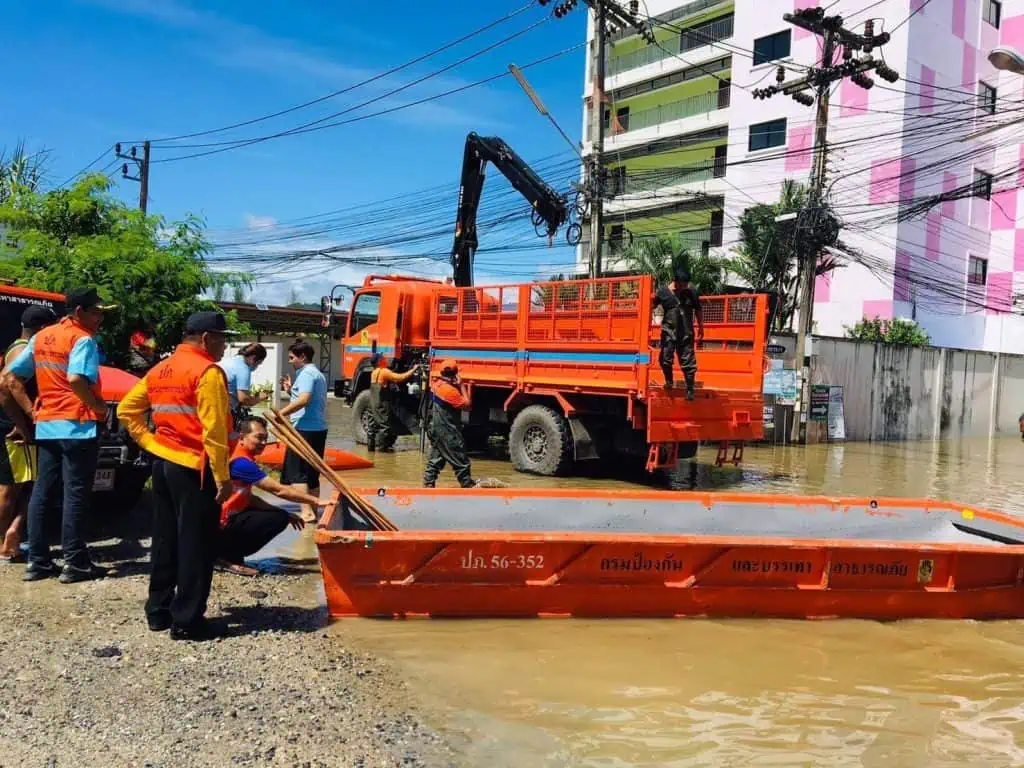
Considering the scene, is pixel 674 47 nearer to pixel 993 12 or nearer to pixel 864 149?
pixel 864 149

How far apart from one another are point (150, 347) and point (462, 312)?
4.41 m

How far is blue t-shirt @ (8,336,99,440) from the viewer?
14.7 ft

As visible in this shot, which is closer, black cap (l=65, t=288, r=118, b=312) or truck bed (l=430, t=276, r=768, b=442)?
black cap (l=65, t=288, r=118, b=312)

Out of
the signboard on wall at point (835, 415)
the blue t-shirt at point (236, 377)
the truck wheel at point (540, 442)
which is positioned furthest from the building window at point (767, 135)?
the blue t-shirt at point (236, 377)

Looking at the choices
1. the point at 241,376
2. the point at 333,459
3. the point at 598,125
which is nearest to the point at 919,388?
the point at 598,125

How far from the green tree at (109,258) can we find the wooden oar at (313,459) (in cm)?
482

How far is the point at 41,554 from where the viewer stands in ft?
15.4

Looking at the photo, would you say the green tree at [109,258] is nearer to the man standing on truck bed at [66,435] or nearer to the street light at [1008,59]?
the man standing on truck bed at [66,435]

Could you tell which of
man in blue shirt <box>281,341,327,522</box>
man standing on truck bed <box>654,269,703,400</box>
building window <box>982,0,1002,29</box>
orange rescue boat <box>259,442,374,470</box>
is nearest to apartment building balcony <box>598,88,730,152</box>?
building window <box>982,0,1002,29</box>

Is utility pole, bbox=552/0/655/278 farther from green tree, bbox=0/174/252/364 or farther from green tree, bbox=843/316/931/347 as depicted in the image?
green tree, bbox=843/316/931/347

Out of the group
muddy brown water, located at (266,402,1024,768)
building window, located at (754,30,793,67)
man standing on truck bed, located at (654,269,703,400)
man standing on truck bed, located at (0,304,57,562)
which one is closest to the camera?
muddy brown water, located at (266,402,1024,768)

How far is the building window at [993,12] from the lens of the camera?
3206 cm

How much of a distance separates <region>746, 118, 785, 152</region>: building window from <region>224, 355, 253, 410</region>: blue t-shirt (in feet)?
A: 99.6

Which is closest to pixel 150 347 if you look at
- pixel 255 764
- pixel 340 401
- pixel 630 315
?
pixel 630 315
